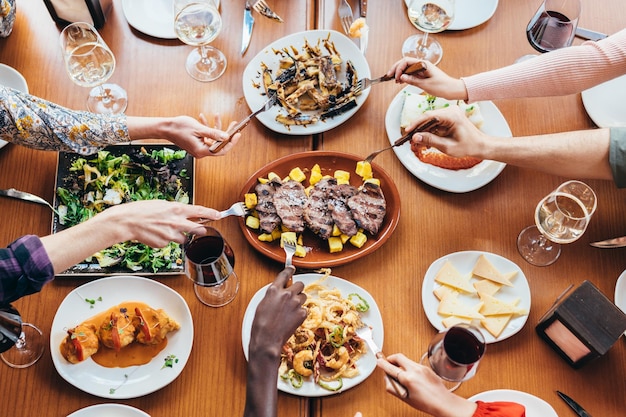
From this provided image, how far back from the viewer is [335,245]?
6.23ft

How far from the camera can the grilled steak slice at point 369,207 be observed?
6.24 ft

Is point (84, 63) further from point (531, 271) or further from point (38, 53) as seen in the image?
point (531, 271)

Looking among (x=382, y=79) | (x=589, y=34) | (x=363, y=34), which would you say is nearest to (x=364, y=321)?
(x=382, y=79)

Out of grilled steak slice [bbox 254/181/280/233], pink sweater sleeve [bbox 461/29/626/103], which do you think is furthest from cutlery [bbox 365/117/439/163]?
grilled steak slice [bbox 254/181/280/233]

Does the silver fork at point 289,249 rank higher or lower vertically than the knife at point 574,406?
higher

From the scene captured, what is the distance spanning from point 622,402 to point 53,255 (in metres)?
1.87

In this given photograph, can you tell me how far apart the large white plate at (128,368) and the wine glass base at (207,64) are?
88cm

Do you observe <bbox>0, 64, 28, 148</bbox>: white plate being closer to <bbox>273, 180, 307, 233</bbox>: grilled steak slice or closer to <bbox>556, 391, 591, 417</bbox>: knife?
<bbox>273, 180, 307, 233</bbox>: grilled steak slice

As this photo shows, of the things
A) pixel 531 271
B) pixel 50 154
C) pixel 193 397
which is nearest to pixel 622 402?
pixel 531 271

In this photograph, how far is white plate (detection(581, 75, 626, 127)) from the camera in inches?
82.9

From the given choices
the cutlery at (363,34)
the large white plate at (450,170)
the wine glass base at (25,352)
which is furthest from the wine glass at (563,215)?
the wine glass base at (25,352)

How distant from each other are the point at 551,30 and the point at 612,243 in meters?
A: 0.89

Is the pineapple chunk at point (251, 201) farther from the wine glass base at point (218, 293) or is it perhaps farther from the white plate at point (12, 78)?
the white plate at point (12, 78)

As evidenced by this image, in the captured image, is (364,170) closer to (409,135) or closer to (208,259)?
(409,135)
